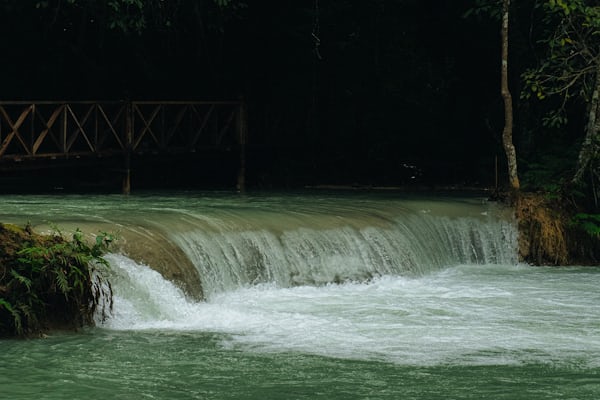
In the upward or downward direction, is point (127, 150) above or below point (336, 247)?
above

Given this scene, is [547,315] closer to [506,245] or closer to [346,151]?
[506,245]

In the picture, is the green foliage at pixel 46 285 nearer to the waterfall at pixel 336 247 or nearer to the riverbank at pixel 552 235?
the waterfall at pixel 336 247

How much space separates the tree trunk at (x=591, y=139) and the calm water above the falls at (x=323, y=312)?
1454 millimetres

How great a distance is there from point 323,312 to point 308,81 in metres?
13.3

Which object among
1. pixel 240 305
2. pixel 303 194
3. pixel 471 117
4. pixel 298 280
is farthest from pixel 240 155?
pixel 240 305

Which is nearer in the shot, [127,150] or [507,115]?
[507,115]

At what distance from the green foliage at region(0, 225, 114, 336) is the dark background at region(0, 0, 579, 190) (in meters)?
11.5

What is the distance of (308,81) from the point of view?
2625 cm

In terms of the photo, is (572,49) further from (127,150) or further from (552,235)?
(127,150)

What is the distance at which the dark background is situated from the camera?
80.3 feet

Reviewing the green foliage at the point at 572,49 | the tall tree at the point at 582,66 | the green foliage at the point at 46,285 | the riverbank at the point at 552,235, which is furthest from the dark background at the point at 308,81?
the green foliage at the point at 46,285

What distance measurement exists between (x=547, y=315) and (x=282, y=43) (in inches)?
527

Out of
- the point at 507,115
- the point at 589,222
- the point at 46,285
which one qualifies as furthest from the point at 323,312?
the point at 507,115

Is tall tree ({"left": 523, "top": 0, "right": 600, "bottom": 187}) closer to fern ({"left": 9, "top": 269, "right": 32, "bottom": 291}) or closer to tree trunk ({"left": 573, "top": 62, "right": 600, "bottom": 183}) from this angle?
tree trunk ({"left": 573, "top": 62, "right": 600, "bottom": 183})
